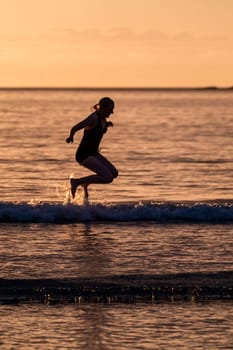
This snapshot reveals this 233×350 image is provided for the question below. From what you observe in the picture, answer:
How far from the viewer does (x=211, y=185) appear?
883 inches

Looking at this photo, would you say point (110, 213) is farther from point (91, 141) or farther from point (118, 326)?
point (118, 326)

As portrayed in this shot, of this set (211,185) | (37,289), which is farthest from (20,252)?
(211,185)

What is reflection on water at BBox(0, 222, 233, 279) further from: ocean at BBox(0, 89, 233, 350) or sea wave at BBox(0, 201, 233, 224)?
sea wave at BBox(0, 201, 233, 224)

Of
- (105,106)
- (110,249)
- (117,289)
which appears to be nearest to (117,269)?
(117,289)

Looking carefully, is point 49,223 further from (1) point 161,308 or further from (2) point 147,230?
(1) point 161,308

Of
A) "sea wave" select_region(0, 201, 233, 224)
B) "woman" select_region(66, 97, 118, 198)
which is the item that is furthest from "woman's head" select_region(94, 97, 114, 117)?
"sea wave" select_region(0, 201, 233, 224)

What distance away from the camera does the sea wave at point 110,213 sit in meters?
15.8

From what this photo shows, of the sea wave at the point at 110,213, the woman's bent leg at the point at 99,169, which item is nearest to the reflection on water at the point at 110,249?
the sea wave at the point at 110,213

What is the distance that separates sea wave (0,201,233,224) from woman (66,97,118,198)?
36 cm

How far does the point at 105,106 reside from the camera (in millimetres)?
15328

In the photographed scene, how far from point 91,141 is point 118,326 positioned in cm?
655

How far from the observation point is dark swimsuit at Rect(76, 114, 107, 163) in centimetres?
1577

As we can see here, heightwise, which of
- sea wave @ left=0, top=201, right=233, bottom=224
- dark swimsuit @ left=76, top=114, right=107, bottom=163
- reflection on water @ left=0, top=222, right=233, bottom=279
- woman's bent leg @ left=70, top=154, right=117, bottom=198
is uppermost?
dark swimsuit @ left=76, top=114, right=107, bottom=163

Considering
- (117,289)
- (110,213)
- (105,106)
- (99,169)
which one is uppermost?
(105,106)
